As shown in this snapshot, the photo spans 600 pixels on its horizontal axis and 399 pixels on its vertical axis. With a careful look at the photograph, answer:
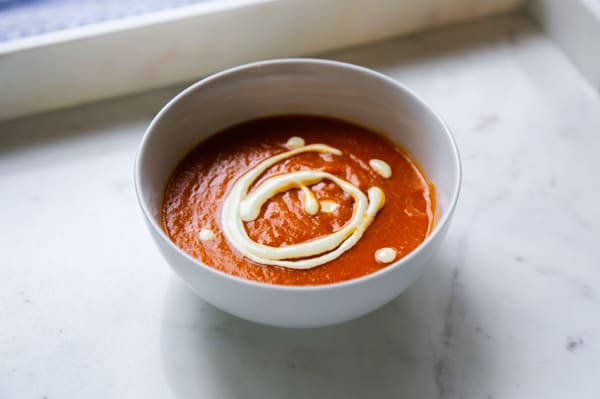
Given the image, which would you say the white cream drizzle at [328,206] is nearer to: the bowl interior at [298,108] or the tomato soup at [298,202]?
the tomato soup at [298,202]

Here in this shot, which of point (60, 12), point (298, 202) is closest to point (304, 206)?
point (298, 202)

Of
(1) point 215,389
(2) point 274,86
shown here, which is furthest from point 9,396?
(2) point 274,86

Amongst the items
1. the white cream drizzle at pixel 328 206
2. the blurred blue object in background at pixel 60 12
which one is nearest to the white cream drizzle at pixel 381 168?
the white cream drizzle at pixel 328 206

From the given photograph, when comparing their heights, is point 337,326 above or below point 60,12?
below

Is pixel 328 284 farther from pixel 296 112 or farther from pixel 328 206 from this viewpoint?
pixel 296 112

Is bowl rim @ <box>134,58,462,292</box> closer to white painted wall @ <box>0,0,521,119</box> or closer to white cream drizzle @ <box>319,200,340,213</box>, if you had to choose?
white cream drizzle @ <box>319,200,340,213</box>

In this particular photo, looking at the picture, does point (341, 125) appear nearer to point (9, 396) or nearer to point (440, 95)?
point (440, 95)

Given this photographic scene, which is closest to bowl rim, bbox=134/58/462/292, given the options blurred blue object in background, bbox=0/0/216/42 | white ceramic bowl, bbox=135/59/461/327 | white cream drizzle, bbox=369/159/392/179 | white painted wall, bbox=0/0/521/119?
white ceramic bowl, bbox=135/59/461/327
